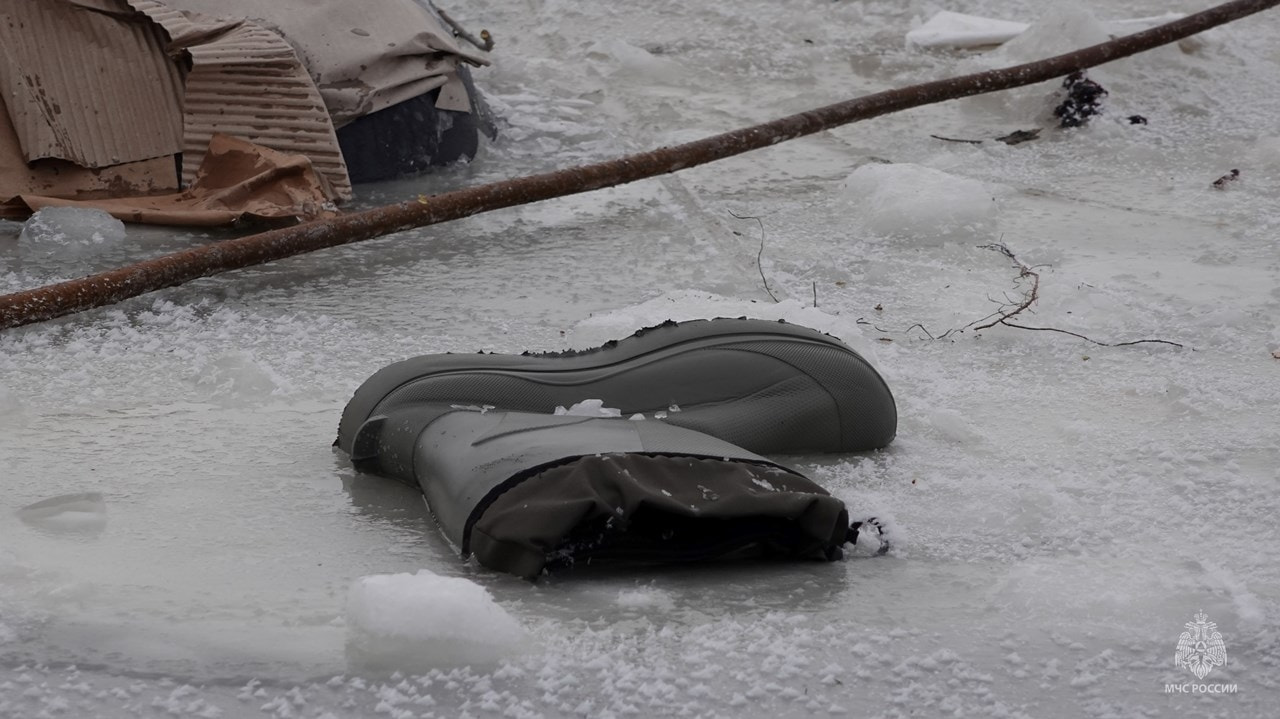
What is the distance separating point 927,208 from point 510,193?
101 centimetres

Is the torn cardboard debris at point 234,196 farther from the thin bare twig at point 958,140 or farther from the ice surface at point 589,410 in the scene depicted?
the thin bare twig at point 958,140

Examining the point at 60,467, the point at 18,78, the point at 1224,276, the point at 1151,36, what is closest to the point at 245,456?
the point at 60,467

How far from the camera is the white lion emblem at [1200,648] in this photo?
159 centimetres

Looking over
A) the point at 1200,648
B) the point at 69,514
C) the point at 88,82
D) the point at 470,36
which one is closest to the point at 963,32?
the point at 470,36

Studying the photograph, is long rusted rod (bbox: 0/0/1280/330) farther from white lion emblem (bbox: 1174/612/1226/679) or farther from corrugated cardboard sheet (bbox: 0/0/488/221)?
white lion emblem (bbox: 1174/612/1226/679)

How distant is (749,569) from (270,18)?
7.67 ft

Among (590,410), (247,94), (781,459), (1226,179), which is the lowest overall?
(1226,179)

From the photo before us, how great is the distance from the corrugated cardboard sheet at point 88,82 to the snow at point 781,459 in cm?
32

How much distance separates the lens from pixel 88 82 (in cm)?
326

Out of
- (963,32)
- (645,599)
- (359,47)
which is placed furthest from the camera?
(963,32)

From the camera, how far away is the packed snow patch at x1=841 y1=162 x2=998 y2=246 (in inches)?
128

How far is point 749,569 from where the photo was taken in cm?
179

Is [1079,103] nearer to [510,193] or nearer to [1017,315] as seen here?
[1017,315]

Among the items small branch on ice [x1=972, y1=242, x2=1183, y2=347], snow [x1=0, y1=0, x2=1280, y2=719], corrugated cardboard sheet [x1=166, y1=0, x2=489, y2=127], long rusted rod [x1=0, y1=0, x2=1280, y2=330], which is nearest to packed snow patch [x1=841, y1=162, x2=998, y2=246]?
Answer: snow [x1=0, y1=0, x2=1280, y2=719]
